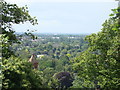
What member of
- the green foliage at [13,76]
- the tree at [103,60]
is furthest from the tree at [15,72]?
the tree at [103,60]

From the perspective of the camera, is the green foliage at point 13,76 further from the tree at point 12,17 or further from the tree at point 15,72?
the tree at point 12,17

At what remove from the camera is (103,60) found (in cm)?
1644

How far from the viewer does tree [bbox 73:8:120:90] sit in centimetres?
1518

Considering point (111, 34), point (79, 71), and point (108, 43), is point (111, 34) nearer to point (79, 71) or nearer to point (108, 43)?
point (108, 43)

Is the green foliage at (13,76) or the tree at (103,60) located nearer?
the green foliage at (13,76)

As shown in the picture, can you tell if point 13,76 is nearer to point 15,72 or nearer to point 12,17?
point 15,72

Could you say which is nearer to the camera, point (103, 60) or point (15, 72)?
point (15, 72)

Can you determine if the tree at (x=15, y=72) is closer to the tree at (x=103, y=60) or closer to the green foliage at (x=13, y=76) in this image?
the green foliage at (x=13, y=76)

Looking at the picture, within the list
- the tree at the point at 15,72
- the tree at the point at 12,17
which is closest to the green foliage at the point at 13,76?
the tree at the point at 15,72

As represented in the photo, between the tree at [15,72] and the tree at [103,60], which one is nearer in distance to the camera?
the tree at [15,72]

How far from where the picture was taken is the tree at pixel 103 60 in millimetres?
15183

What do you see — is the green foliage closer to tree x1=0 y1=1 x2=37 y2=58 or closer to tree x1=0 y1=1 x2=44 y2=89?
tree x1=0 y1=1 x2=44 y2=89

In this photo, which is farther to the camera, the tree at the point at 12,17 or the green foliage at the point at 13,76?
the tree at the point at 12,17

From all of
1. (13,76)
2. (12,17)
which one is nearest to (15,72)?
(13,76)
